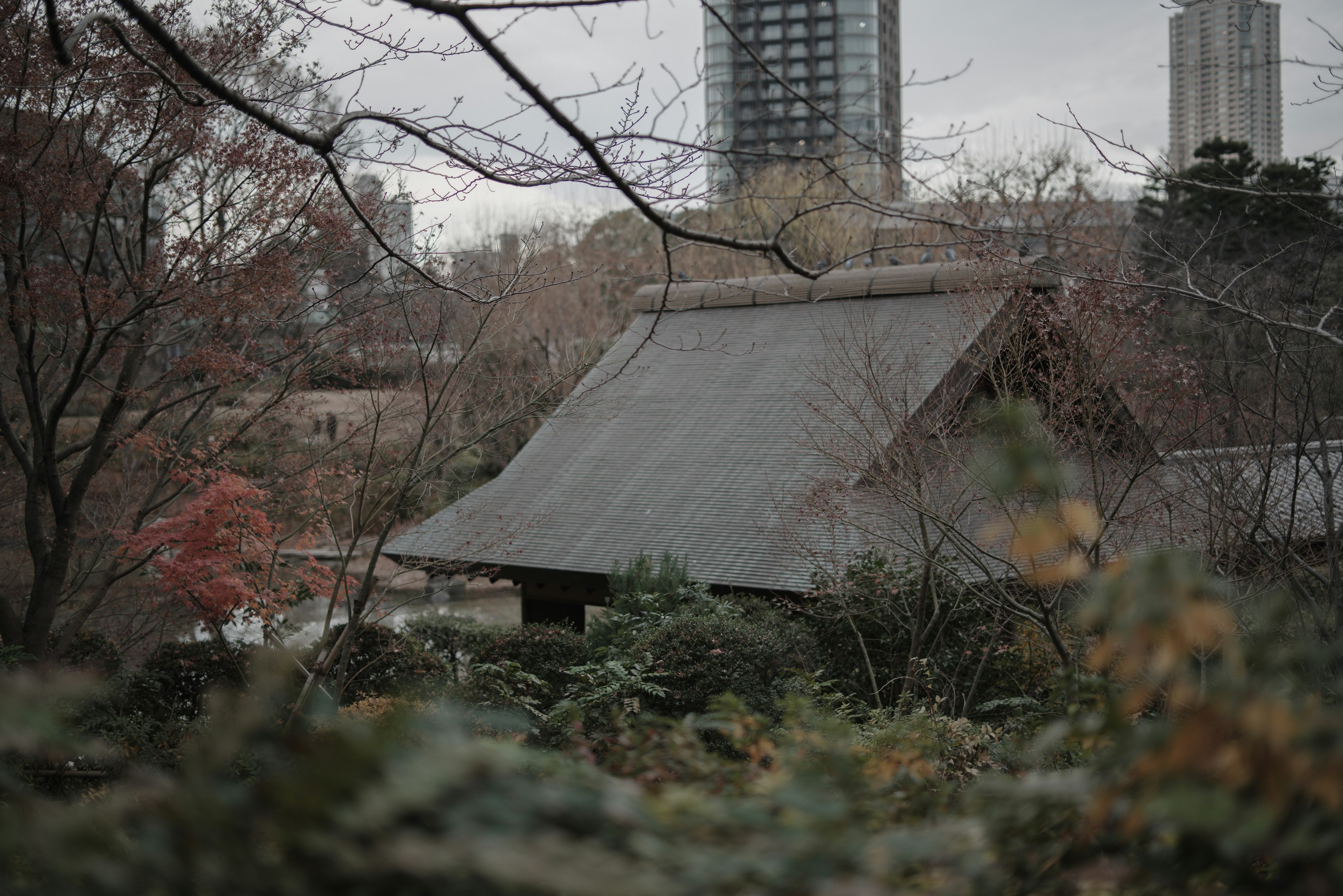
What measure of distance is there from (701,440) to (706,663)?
174 inches

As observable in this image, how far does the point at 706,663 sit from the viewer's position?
651 centimetres

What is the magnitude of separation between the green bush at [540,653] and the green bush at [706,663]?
107 centimetres

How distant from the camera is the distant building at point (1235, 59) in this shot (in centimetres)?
415

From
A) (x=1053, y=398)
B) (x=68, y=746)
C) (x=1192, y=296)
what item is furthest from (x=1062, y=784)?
(x=1053, y=398)

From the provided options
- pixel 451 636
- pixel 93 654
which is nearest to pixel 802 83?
pixel 451 636

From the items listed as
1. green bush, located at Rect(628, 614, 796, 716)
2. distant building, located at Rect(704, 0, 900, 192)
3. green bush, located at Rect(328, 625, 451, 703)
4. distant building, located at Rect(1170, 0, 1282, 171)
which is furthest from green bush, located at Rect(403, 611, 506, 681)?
distant building, located at Rect(1170, 0, 1282, 171)

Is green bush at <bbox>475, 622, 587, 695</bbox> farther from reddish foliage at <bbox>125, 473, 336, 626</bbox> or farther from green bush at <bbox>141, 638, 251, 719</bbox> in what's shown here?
green bush at <bbox>141, 638, 251, 719</bbox>

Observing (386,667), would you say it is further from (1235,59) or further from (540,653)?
(1235,59)

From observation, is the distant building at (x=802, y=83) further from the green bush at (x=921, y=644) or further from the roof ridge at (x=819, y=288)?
the green bush at (x=921, y=644)

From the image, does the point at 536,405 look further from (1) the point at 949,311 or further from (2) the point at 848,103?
(2) the point at 848,103

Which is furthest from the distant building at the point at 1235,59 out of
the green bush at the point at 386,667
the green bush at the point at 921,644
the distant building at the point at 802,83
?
the green bush at the point at 386,667

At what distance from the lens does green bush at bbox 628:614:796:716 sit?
650cm

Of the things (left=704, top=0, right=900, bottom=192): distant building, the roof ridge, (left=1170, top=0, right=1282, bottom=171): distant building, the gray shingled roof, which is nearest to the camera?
(left=704, top=0, right=900, bottom=192): distant building

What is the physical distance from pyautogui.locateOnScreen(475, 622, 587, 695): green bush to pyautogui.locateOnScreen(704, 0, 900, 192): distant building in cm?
403
